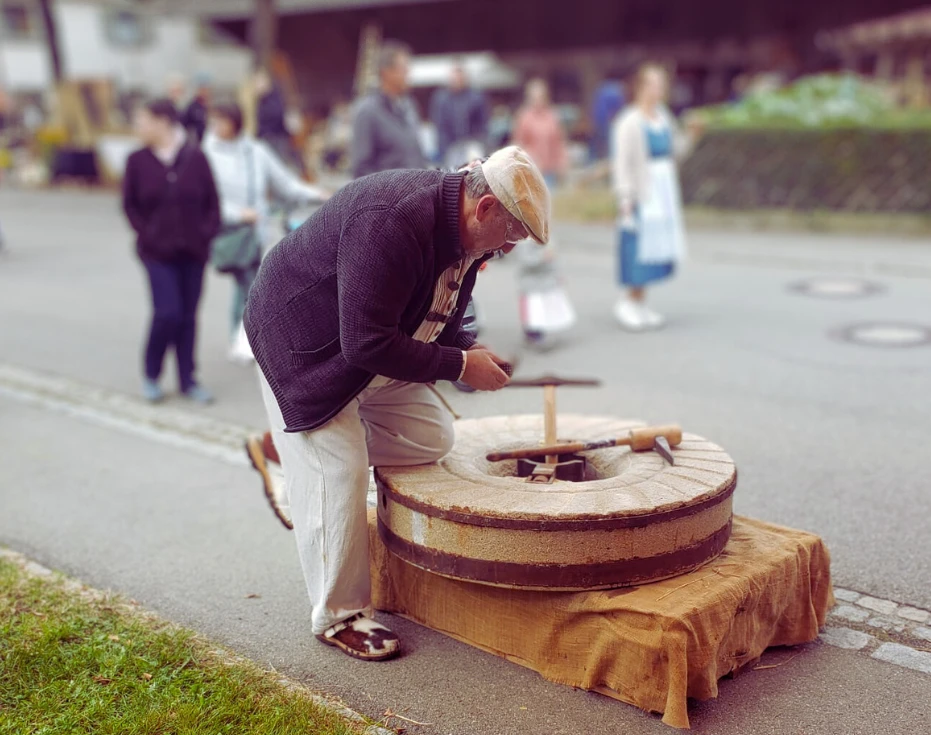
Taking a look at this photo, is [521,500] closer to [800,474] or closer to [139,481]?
[800,474]

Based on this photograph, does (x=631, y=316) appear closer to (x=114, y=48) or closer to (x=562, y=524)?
(x=562, y=524)

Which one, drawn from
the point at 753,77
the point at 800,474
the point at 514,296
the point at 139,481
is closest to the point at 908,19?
the point at 753,77

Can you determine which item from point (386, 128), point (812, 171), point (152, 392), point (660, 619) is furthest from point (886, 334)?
point (812, 171)

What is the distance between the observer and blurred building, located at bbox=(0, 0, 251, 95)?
1668 inches

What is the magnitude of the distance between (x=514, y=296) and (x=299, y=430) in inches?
276

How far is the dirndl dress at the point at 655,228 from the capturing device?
27.3 ft

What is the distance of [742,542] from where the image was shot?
138 inches

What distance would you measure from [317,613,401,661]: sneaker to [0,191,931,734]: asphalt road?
53mm

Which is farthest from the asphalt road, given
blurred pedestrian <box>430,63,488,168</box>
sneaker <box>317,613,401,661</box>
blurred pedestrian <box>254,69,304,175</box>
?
blurred pedestrian <box>254,69,304,175</box>

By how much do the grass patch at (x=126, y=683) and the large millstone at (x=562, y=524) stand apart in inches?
23.9

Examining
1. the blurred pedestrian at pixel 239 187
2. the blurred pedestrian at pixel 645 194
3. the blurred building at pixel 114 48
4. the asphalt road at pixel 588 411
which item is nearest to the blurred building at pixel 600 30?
the blurred building at pixel 114 48

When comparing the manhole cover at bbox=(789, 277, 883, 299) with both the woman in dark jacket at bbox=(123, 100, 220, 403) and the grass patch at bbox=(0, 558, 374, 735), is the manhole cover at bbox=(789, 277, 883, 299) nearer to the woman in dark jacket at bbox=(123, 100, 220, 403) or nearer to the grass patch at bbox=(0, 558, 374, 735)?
the woman in dark jacket at bbox=(123, 100, 220, 403)

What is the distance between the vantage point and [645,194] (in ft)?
27.3

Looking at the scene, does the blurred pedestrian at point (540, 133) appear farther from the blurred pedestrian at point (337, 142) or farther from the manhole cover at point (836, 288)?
the blurred pedestrian at point (337, 142)
